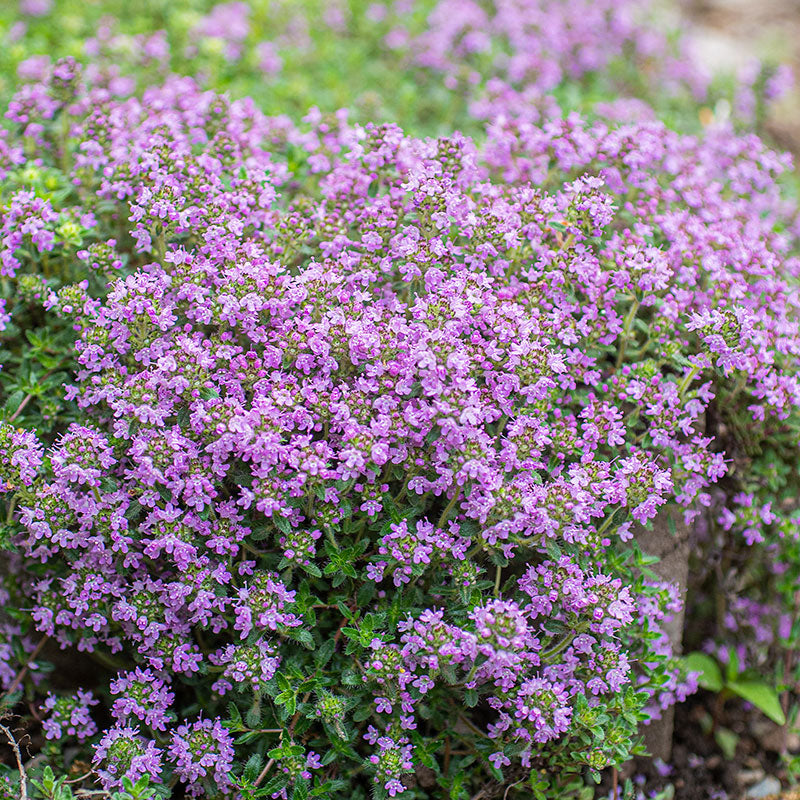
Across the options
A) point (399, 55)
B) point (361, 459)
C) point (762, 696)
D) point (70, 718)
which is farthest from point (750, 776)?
point (399, 55)

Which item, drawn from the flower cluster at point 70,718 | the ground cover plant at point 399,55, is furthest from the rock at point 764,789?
the ground cover plant at point 399,55

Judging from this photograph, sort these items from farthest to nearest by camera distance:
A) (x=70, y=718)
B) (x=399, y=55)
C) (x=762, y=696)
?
(x=399, y=55) → (x=762, y=696) → (x=70, y=718)

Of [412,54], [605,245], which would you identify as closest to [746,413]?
[605,245]

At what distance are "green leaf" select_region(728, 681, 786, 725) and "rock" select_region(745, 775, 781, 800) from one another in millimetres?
246

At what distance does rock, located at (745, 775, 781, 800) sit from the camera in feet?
12.6

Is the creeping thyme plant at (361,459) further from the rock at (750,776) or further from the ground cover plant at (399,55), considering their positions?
the ground cover plant at (399,55)

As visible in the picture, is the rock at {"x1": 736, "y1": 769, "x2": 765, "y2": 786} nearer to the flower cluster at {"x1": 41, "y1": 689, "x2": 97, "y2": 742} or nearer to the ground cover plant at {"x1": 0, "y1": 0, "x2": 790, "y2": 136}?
the flower cluster at {"x1": 41, "y1": 689, "x2": 97, "y2": 742}

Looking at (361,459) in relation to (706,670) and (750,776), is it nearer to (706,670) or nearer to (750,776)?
(706,670)

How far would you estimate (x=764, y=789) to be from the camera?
3.85m

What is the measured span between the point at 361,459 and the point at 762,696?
2.23 m

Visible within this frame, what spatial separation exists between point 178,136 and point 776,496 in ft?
9.29

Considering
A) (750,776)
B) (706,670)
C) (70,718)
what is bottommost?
(750,776)

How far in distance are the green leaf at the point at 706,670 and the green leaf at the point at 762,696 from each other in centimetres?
6

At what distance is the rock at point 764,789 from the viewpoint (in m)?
3.83
